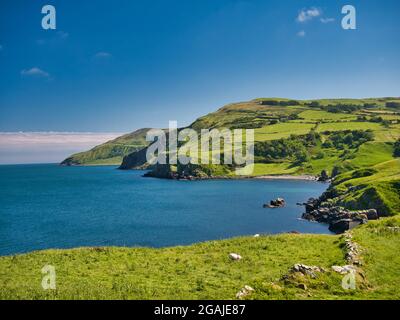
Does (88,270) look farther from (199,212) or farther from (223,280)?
(199,212)

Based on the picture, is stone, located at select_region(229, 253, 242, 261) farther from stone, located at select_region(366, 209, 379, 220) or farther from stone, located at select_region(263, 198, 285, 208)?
stone, located at select_region(263, 198, 285, 208)

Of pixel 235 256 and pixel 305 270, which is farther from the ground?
pixel 305 270

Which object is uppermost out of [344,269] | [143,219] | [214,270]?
[344,269]

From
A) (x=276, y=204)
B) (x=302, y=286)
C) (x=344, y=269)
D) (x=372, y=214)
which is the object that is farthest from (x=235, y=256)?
(x=276, y=204)

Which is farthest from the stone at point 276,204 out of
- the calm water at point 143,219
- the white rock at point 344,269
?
the white rock at point 344,269

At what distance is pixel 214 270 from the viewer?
111 feet

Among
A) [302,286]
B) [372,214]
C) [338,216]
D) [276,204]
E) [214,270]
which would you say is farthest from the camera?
[276,204]

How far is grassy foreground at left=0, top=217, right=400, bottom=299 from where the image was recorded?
85.8 ft

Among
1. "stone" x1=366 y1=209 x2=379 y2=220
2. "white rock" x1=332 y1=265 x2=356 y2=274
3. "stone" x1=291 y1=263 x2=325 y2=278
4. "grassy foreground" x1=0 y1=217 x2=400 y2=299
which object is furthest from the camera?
"stone" x1=366 y1=209 x2=379 y2=220

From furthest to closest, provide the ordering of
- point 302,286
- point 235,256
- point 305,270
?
point 235,256 → point 305,270 → point 302,286

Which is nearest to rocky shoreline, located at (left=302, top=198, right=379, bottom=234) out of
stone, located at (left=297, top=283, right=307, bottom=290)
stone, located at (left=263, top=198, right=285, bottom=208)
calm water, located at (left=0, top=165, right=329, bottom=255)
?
calm water, located at (left=0, top=165, right=329, bottom=255)

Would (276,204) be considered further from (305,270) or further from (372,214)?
(305,270)

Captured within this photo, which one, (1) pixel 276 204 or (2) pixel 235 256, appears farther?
(1) pixel 276 204

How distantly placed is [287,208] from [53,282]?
10991 cm
